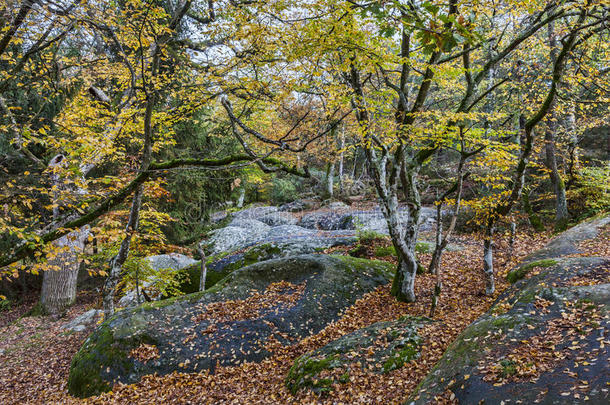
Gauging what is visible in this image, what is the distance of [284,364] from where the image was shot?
5.50 meters

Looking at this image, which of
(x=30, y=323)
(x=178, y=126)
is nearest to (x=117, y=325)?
(x=30, y=323)

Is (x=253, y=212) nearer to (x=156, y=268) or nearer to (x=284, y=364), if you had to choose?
(x=156, y=268)

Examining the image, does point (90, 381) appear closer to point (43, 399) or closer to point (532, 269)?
point (43, 399)

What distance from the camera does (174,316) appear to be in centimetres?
647

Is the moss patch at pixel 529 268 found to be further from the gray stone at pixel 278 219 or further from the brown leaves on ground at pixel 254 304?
the gray stone at pixel 278 219

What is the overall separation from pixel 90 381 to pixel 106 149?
403 centimetres

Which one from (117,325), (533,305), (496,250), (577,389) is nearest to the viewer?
(577,389)

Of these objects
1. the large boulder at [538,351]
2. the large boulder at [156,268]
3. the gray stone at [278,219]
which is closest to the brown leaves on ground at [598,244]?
the large boulder at [538,351]

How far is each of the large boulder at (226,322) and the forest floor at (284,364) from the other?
0.81ft

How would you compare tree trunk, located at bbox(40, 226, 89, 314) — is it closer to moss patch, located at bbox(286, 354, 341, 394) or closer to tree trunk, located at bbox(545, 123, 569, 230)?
moss patch, located at bbox(286, 354, 341, 394)

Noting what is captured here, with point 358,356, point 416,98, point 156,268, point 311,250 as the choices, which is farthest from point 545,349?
point 156,268

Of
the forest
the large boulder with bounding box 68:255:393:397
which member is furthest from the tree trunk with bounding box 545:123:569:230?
the large boulder with bounding box 68:255:393:397

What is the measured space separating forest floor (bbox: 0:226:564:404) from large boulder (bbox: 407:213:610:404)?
2.16 feet

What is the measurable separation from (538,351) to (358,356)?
2196 mm
